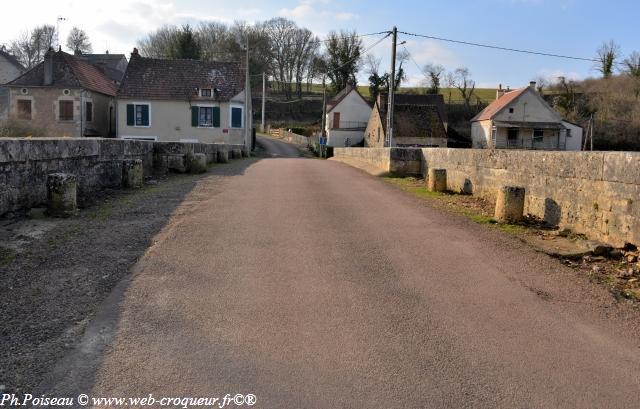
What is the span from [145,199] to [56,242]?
404 centimetres

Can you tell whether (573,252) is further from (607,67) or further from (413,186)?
(607,67)

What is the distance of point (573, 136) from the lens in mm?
65000

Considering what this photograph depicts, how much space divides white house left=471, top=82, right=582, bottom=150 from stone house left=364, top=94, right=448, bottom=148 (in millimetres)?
5575

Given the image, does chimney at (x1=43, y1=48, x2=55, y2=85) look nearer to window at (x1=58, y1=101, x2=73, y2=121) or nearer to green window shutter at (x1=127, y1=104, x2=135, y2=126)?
window at (x1=58, y1=101, x2=73, y2=121)

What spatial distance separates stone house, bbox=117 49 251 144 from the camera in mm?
44562

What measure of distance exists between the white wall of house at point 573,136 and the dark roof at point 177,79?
38.9 metres

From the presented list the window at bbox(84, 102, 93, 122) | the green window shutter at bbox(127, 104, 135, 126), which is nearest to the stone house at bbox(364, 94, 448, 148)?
the green window shutter at bbox(127, 104, 135, 126)

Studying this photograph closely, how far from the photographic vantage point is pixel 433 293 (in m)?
5.21

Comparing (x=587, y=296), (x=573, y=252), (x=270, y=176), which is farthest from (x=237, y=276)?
(x=270, y=176)

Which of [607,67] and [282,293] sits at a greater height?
[607,67]

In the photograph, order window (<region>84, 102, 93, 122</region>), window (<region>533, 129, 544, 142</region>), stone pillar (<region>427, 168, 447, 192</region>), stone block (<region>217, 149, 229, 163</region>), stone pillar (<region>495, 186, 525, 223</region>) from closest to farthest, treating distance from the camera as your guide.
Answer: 1. stone pillar (<region>495, 186, 525, 223</region>)
2. stone pillar (<region>427, 168, 447, 192</region>)
3. stone block (<region>217, 149, 229, 163</region>)
4. window (<region>84, 102, 93, 122</region>)
5. window (<region>533, 129, 544, 142</region>)

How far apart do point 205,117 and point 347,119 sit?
93.6ft

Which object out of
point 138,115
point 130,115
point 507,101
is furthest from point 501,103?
point 130,115

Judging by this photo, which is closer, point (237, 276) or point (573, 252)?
point (237, 276)
